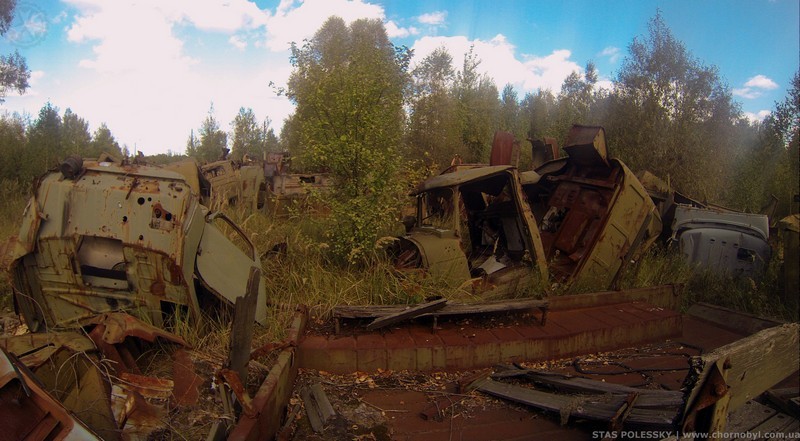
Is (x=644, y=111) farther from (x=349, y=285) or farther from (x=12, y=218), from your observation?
(x=12, y=218)

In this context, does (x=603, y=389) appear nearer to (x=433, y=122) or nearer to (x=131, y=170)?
(x=131, y=170)

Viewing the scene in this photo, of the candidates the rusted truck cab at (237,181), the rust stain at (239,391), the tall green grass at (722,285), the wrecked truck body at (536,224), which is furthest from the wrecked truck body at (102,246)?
the rusted truck cab at (237,181)

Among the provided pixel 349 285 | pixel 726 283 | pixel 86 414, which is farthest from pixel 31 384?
pixel 726 283

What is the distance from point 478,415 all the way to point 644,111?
35.5 feet

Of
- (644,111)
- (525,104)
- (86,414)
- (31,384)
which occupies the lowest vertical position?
(86,414)

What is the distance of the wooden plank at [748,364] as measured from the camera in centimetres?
183

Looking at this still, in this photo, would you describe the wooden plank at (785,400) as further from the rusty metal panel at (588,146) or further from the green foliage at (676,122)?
the green foliage at (676,122)

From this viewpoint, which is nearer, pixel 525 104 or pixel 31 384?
pixel 31 384

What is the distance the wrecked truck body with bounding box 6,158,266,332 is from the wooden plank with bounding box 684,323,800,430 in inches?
118

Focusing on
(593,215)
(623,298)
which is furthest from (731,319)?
(593,215)

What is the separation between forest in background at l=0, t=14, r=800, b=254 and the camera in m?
5.90

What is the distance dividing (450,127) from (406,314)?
16.1m

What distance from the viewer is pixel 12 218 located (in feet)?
32.0

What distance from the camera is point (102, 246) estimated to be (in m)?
3.81
